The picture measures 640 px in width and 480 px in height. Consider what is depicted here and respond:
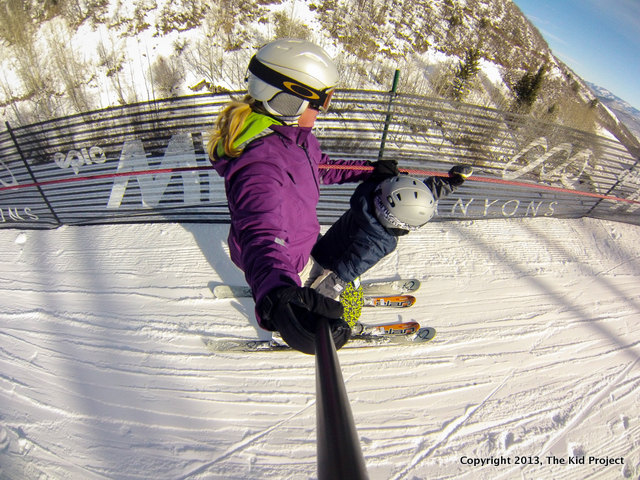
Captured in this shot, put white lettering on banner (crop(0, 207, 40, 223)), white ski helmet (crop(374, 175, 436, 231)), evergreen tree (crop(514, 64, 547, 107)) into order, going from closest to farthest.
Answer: white ski helmet (crop(374, 175, 436, 231)) → white lettering on banner (crop(0, 207, 40, 223)) → evergreen tree (crop(514, 64, 547, 107))

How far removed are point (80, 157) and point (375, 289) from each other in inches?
170

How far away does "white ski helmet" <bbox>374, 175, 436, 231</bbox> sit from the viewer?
67.2 inches

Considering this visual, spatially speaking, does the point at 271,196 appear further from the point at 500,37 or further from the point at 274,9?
the point at 500,37

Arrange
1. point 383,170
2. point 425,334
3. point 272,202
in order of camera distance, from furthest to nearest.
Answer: point 425,334 < point 383,170 < point 272,202

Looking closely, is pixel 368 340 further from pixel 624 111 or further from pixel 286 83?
pixel 624 111

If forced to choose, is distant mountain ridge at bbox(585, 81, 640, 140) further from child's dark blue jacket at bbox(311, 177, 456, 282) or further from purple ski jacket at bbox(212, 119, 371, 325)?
purple ski jacket at bbox(212, 119, 371, 325)

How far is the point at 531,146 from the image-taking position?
4.06m

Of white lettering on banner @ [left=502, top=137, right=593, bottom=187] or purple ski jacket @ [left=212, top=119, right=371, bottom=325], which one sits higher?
purple ski jacket @ [left=212, top=119, right=371, bottom=325]

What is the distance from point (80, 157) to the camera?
3.99 metres

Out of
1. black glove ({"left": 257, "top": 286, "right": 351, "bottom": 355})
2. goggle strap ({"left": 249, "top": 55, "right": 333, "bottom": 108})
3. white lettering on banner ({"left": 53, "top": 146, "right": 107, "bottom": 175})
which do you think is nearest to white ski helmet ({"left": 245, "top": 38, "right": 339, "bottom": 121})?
goggle strap ({"left": 249, "top": 55, "right": 333, "bottom": 108})

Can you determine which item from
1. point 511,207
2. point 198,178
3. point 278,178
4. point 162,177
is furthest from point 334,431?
point 511,207

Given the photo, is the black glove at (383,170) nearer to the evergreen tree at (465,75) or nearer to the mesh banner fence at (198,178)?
the mesh banner fence at (198,178)

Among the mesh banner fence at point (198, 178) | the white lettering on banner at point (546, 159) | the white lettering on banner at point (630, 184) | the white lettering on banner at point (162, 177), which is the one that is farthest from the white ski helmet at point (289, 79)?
the white lettering on banner at point (630, 184)

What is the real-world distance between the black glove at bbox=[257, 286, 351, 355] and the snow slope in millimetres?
1270
